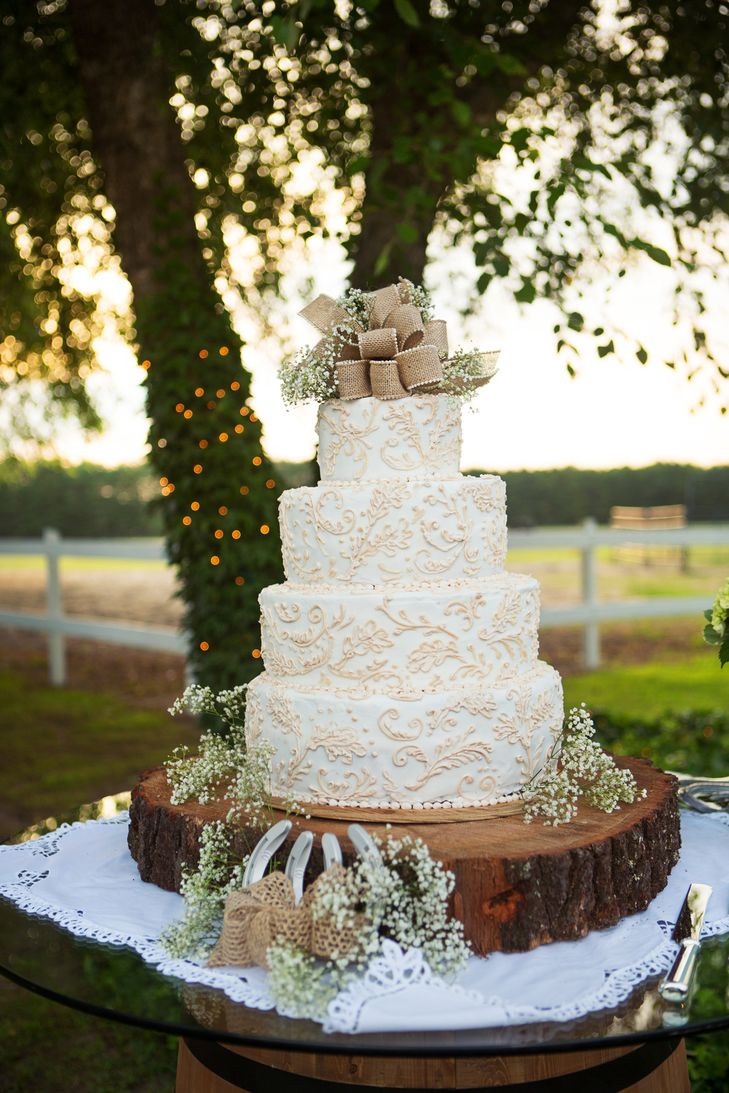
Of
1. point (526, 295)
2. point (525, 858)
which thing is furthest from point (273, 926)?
point (526, 295)

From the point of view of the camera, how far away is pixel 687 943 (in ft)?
8.81

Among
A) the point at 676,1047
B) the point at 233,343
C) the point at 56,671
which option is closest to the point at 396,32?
the point at 233,343

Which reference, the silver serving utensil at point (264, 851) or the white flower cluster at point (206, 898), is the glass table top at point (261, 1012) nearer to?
the white flower cluster at point (206, 898)

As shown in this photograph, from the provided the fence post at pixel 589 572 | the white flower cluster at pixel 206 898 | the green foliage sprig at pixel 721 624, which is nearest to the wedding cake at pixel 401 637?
the white flower cluster at pixel 206 898

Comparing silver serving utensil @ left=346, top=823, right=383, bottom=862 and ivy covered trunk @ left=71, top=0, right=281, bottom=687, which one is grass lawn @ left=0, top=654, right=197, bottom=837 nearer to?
ivy covered trunk @ left=71, top=0, right=281, bottom=687

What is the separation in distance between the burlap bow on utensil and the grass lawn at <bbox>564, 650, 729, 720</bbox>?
7.97m

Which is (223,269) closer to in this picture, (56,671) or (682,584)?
(56,671)

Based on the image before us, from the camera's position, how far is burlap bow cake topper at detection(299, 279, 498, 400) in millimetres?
3418

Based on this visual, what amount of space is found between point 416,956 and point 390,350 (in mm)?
1809

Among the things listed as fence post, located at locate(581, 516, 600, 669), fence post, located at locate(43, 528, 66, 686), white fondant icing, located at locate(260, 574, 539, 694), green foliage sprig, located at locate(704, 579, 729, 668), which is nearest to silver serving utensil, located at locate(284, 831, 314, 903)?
white fondant icing, located at locate(260, 574, 539, 694)

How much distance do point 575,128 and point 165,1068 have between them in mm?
6682

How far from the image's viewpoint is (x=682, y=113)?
706 cm

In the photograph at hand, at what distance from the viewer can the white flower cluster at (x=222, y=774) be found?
316cm

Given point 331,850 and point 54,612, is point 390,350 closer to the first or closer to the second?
point 331,850
